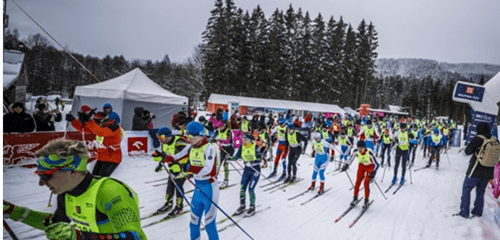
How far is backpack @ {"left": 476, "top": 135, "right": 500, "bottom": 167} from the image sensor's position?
19.8 ft

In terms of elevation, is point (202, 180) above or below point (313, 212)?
Answer: above

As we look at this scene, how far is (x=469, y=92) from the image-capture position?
13516 mm

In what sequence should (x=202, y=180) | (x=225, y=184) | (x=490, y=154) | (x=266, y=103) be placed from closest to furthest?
(x=202, y=180), (x=490, y=154), (x=225, y=184), (x=266, y=103)

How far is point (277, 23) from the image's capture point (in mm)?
40156

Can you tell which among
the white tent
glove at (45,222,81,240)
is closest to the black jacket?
glove at (45,222,81,240)

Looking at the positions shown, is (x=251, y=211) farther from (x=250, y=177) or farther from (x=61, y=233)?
(x=61, y=233)

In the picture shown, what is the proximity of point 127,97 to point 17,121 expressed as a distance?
18.1 feet

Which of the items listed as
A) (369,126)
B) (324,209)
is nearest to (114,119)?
(324,209)

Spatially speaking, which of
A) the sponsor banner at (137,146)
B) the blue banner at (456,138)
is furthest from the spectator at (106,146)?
the blue banner at (456,138)

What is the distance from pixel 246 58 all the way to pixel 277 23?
25.4 ft

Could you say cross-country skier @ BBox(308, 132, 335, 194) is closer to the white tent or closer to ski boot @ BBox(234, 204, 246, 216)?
ski boot @ BBox(234, 204, 246, 216)

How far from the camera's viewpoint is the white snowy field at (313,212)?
5547mm

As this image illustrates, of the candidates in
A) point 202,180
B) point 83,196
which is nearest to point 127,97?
point 202,180

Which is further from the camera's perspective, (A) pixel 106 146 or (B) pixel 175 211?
(B) pixel 175 211
